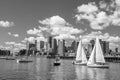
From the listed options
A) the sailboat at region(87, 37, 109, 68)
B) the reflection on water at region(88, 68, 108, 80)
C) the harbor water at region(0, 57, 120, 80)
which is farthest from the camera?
the sailboat at region(87, 37, 109, 68)

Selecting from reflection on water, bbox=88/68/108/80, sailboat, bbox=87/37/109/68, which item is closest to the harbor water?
reflection on water, bbox=88/68/108/80

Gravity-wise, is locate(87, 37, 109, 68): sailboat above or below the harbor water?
above

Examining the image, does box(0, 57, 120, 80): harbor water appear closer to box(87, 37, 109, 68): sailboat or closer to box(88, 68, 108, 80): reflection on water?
box(88, 68, 108, 80): reflection on water

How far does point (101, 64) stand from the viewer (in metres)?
113

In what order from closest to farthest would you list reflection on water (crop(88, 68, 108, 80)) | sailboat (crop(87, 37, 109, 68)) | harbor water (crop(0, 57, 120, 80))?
harbor water (crop(0, 57, 120, 80)) → reflection on water (crop(88, 68, 108, 80)) → sailboat (crop(87, 37, 109, 68))

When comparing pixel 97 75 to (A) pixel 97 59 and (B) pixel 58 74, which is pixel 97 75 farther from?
(A) pixel 97 59

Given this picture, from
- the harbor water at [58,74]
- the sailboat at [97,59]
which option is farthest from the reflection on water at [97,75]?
the sailboat at [97,59]

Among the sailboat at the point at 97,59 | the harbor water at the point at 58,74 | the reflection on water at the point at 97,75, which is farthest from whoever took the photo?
the sailboat at the point at 97,59

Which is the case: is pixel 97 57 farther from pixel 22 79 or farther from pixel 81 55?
pixel 22 79

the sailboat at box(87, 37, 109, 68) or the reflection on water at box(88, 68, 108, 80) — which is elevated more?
the sailboat at box(87, 37, 109, 68)

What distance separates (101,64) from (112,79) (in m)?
46.7

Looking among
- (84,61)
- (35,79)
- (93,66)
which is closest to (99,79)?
(35,79)

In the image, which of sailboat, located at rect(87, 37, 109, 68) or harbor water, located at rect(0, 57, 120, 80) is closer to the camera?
harbor water, located at rect(0, 57, 120, 80)

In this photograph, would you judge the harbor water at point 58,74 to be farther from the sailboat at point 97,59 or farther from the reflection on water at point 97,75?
the sailboat at point 97,59
